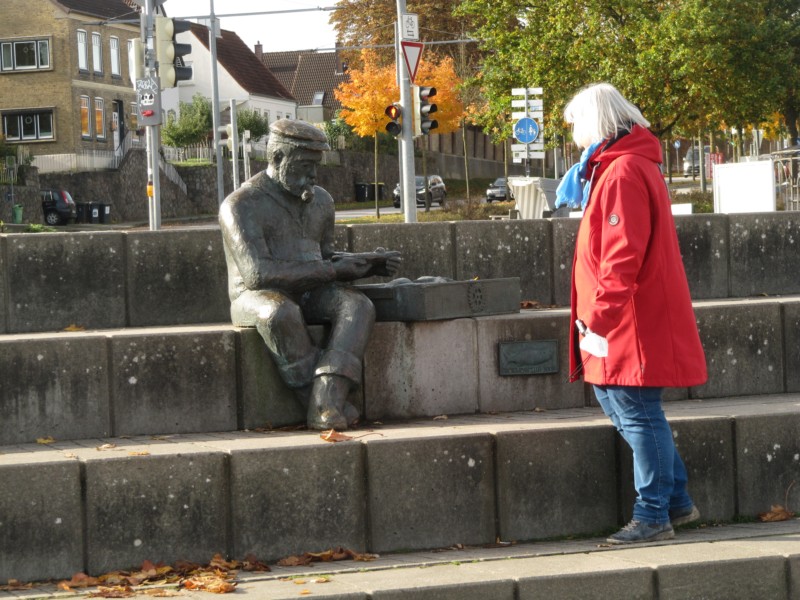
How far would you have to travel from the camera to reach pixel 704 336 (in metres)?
9.52

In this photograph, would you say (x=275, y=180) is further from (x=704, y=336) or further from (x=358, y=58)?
(x=358, y=58)

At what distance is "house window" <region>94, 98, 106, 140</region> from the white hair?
58801 millimetres

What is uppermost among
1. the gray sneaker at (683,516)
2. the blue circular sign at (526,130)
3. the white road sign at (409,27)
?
the white road sign at (409,27)

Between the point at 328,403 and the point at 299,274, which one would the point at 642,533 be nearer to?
the point at 328,403

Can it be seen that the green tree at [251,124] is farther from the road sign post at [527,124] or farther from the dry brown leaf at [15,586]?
the dry brown leaf at [15,586]

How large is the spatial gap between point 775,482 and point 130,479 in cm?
357

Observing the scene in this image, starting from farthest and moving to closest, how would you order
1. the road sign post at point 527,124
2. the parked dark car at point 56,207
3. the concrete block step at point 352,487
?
the parked dark car at point 56,207
the road sign post at point 527,124
the concrete block step at point 352,487

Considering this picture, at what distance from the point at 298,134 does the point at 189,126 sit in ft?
197

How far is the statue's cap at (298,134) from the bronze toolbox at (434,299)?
899mm

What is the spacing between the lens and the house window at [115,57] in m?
66.6

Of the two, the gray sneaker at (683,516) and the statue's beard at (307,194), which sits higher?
the statue's beard at (307,194)

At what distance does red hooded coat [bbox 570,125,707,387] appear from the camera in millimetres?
7102

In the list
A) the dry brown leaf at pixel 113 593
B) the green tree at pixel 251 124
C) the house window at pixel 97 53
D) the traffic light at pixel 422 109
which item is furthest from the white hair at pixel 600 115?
the green tree at pixel 251 124

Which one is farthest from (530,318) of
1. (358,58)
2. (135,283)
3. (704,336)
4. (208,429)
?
(358,58)
